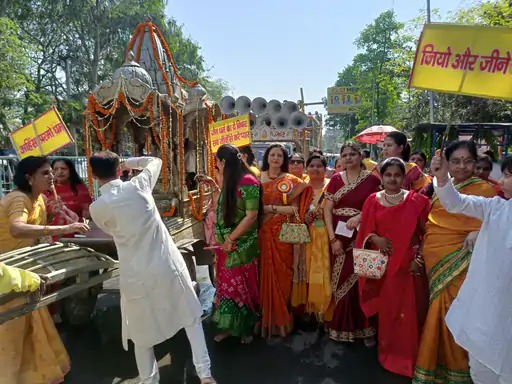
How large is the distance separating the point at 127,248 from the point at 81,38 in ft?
70.4

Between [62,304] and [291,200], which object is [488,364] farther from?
[62,304]

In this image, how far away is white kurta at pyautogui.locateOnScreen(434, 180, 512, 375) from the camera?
1856mm

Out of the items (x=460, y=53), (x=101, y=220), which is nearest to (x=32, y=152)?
(x=101, y=220)

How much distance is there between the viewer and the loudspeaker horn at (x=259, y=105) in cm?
1188

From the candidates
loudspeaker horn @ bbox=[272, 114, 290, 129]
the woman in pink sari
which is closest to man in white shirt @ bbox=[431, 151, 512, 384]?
the woman in pink sari

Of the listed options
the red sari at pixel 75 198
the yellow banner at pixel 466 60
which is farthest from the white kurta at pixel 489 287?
the red sari at pixel 75 198

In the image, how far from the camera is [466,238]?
2275mm

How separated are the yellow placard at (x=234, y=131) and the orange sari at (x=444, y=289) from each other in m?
2.99

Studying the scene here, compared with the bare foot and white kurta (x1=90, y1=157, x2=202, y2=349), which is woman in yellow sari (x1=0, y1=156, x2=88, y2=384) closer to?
white kurta (x1=90, y1=157, x2=202, y2=349)

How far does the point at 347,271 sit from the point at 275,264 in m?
0.58

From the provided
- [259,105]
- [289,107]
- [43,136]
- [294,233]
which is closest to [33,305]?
[294,233]

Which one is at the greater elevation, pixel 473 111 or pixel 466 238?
pixel 473 111

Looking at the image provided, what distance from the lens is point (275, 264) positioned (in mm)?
3176

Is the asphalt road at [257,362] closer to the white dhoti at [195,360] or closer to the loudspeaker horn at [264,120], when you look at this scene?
the white dhoti at [195,360]
